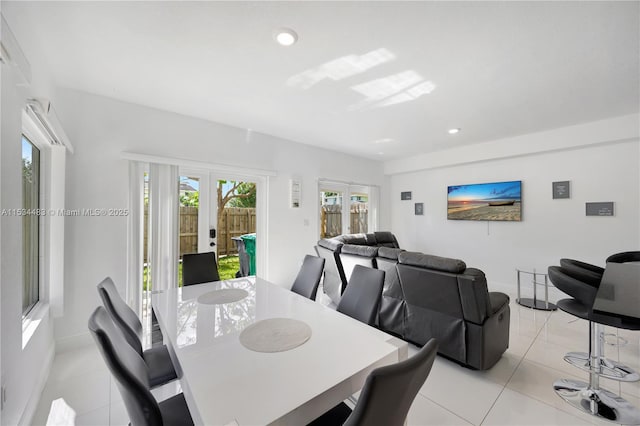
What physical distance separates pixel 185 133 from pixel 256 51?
1.86m

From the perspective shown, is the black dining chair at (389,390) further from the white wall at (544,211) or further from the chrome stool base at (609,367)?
the white wall at (544,211)

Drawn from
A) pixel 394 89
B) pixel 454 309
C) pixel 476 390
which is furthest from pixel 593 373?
pixel 394 89

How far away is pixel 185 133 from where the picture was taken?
11.1 feet

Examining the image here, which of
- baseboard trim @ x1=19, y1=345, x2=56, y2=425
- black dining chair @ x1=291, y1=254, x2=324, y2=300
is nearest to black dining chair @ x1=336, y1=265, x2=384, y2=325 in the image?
black dining chair @ x1=291, y1=254, x2=324, y2=300

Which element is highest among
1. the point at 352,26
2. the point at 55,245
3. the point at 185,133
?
the point at 352,26

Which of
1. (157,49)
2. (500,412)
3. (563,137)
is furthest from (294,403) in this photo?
(563,137)

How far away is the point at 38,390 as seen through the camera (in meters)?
1.90

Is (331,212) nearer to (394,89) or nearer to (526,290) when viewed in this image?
(394,89)

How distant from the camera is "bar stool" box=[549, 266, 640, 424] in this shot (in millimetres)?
1716

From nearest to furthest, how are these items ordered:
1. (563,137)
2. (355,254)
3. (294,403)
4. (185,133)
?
(294,403)
(355,254)
(185,133)
(563,137)

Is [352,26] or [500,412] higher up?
[352,26]

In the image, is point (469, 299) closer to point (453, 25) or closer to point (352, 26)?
point (453, 25)

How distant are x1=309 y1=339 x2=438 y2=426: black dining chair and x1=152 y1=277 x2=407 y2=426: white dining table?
0.79 ft

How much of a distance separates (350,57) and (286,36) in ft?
1.82
